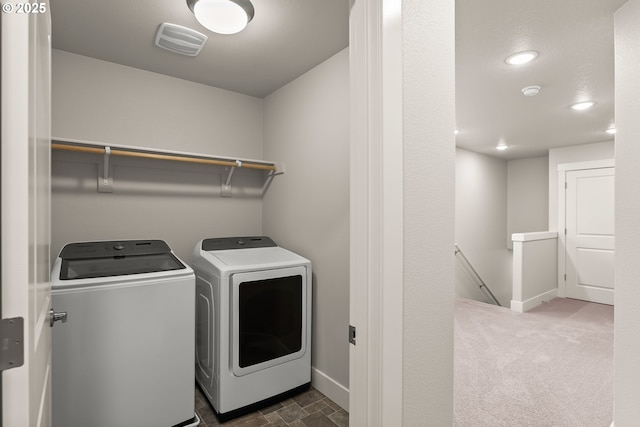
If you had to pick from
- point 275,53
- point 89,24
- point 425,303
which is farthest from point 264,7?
point 425,303

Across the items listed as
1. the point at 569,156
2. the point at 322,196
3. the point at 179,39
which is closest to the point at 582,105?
the point at 569,156

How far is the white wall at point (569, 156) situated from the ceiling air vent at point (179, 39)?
214 inches

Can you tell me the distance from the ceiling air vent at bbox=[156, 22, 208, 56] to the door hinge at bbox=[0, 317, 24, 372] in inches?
73.2

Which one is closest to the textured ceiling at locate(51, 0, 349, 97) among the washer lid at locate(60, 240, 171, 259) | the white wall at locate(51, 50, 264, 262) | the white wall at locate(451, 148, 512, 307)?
the white wall at locate(51, 50, 264, 262)

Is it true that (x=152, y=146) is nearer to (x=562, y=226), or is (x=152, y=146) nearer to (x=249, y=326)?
(x=249, y=326)

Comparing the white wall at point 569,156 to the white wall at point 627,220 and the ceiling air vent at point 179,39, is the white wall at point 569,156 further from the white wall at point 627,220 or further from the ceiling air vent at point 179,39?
the ceiling air vent at point 179,39

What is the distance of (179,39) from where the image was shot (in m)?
2.04

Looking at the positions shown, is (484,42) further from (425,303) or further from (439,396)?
(439,396)

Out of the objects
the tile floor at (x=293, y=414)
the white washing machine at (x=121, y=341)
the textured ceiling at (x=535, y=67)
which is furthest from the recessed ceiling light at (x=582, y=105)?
the white washing machine at (x=121, y=341)

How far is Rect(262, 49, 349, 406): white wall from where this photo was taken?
2.19 m

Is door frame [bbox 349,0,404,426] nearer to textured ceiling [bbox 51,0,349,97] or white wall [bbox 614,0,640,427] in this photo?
textured ceiling [bbox 51,0,349,97]

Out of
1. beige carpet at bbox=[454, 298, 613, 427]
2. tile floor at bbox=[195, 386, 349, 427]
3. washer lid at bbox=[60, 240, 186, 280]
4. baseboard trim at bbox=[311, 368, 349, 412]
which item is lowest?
beige carpet at bbox=[454, 298, 613, 427]

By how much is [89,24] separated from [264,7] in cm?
106

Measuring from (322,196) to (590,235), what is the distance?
187 inches
